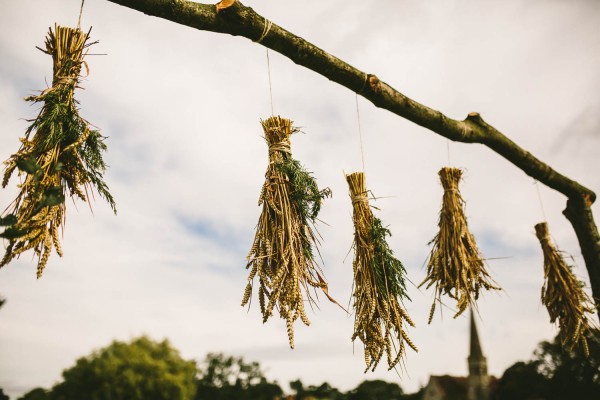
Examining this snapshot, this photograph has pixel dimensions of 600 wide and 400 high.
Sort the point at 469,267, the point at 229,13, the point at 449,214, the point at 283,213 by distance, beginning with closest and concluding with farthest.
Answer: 1. the point at 229,13
2. the point at 283,213
3. the point at 469,267
4. the point at 449,214

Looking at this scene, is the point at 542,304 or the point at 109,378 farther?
the point at 109,378

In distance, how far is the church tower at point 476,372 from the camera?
35812mm

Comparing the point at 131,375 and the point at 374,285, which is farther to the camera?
the point at 131,375

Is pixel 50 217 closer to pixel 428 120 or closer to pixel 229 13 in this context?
pixel 229 13

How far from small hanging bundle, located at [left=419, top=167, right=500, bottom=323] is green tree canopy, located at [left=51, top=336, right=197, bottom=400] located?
29776 millimetres

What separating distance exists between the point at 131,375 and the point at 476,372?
29813 mm

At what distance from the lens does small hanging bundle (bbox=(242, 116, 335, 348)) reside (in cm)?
183

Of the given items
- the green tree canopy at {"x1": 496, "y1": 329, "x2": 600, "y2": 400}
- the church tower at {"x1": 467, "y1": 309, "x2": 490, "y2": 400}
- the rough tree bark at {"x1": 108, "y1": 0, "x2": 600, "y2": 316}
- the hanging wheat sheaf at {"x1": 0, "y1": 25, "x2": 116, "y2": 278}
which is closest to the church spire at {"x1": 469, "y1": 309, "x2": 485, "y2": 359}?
the church tower at {"x1": 467, "y1": 309, "x2": 490, "y2": 400}

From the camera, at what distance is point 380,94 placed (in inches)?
103

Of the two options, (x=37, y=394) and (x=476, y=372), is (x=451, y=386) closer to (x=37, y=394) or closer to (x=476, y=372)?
(x=476, y=372)

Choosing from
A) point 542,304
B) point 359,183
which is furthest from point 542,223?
point 359,183

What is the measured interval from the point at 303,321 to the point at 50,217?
3.51ft

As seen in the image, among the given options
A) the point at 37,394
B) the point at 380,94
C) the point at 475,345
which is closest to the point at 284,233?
the point at 380,94

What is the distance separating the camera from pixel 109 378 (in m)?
28.8
